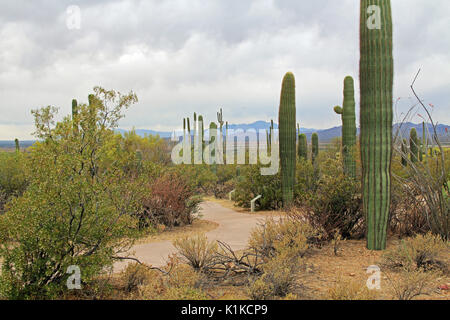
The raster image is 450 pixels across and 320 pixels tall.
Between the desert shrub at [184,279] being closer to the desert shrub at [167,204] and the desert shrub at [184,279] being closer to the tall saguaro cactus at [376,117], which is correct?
the tall saguaro cactus at [376,117]

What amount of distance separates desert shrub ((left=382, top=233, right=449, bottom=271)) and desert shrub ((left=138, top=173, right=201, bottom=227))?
607cm

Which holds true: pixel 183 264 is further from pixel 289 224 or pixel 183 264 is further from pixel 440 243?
pixel 440 243

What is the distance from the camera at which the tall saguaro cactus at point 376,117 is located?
766 cm

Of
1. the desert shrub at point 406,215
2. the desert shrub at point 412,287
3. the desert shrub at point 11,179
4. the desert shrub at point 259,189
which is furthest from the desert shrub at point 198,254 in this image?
the desert shrub at point 11,179

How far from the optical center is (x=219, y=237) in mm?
10000

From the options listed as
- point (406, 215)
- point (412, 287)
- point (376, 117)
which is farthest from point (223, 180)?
point (412, 287)

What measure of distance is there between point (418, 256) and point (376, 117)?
99.5 inches

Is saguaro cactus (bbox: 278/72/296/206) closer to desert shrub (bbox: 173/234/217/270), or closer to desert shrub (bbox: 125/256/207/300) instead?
desert shrub (bbox: 173/234/217/270)

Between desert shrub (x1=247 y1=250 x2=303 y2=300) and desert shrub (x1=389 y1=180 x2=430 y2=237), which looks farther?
desert shrub (x1=389 y1=180 x2=430 y2=237)

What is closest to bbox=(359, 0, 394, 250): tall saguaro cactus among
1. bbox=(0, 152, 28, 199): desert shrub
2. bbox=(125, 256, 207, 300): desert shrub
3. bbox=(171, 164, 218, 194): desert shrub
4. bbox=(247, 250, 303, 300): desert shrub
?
bbox=(247, 250, 303, 300): desert shrub

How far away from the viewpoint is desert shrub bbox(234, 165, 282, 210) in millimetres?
16219
